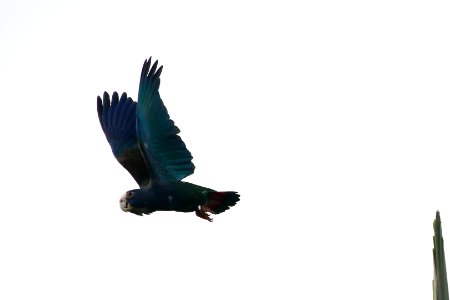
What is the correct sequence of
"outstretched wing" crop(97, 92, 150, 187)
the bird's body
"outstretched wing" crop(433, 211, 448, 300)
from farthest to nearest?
"outstretched wing" crop(97, 92, 150, 187), the bird's body, "outstretched wing" crop(433, 211, 448, 300)

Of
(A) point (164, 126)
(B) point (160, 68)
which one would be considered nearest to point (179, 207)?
(A) point (164, 126)

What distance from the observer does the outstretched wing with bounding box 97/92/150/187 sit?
12766 mm

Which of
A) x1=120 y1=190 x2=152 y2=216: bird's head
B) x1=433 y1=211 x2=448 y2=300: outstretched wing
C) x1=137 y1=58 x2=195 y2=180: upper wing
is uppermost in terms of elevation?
x1=137 y1=58 x2=195 y2=180: upper wing

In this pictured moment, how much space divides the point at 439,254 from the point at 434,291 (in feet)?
0.77

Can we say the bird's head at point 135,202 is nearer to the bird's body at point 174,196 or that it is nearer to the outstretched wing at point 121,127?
the bird's body at point 174,196

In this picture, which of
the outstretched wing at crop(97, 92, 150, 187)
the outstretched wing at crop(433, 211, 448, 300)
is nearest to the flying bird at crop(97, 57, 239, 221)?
the outstretched wing at crop(97, 92, 150, 187)

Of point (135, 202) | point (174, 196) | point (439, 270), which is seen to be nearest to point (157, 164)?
point (174, 196)

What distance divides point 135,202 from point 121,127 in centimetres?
212

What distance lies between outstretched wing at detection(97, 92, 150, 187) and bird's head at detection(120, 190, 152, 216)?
0.88 metres

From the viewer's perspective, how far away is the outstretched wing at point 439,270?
5211 mm

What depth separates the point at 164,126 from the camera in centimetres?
1243

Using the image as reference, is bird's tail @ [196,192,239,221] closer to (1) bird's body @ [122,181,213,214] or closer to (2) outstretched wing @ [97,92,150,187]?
(1) bird's body @ [122,181,213,214]

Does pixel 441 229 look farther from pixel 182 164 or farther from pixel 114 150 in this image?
pixel 114 150

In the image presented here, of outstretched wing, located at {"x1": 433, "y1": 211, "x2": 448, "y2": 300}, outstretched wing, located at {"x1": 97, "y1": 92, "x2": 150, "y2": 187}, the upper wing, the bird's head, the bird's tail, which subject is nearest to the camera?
outstretched wing, located at {"x1": 433, "y1": 211, "x2": 448, "y2": 300}
